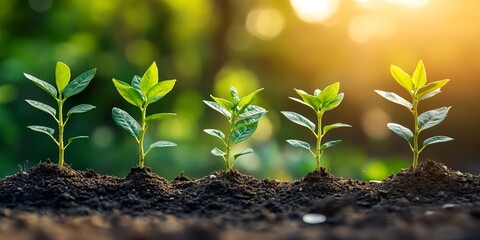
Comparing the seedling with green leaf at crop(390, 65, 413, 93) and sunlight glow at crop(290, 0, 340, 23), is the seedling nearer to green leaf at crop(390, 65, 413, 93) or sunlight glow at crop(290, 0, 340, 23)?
green leaf at crop(390, 65, 413, 93)

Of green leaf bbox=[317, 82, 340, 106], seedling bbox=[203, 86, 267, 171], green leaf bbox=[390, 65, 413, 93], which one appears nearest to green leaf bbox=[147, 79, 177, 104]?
seedling bbox=[203, 86, 267, 171]

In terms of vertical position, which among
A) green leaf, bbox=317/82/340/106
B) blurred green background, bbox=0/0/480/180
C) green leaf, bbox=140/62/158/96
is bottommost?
green leaf, bbox=317/82/340/106

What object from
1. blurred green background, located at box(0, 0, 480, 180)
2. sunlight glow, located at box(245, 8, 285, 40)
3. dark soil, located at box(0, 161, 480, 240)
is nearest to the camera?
dark soil, located at box(0, 161, 480, 240)

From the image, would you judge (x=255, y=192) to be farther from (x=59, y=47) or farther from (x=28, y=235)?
(x=59, y=47)

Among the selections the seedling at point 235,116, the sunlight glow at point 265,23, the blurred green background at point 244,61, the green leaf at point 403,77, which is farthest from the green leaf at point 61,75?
the sunlight glow at point 265,23

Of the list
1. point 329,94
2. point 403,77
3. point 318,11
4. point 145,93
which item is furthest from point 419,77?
point 318,11

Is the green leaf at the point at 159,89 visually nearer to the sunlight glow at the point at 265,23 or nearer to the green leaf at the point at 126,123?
the green leaf at the point at 126,123

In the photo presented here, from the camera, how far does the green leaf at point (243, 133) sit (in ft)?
5.21

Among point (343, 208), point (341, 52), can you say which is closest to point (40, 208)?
point (343, 208)

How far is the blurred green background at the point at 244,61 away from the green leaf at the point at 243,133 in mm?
2783

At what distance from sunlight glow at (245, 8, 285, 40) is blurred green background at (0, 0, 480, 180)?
1cm

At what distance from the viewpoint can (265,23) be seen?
5.88 meters

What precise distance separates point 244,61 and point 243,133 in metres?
4.13

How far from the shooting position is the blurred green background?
469cm
